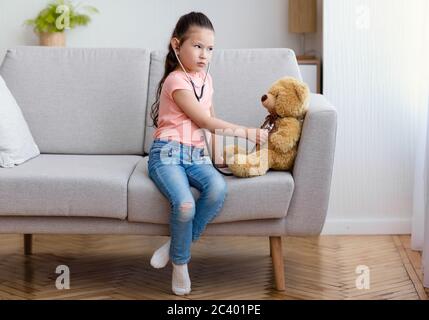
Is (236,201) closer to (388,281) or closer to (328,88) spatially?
(388,281)

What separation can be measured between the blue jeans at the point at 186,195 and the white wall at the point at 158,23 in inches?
61.8

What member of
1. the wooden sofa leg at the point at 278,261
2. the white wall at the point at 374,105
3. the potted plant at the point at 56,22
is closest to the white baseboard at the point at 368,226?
the white wall at the point at 374,105

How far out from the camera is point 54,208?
8.83 ft

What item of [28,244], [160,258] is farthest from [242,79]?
[28,244]

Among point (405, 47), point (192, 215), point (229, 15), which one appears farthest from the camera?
point (229, 15)

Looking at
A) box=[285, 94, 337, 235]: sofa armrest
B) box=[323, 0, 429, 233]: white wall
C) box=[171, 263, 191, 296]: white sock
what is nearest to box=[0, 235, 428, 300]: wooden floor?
box=[171, 263, 191, 296]: white sock

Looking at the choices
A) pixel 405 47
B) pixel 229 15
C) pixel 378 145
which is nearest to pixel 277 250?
pixel 378 145

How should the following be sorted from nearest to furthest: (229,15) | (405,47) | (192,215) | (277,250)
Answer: (192,215)
(277,250)
(405,47)
(229,15)

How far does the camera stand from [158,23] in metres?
4.18

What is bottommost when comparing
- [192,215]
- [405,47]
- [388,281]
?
[388,281]

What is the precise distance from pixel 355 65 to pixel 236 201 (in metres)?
1.14

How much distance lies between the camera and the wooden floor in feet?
9.18

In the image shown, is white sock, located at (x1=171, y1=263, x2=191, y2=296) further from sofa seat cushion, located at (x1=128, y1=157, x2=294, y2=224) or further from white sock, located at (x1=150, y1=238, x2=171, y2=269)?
sofa seat cushion, located at (x1=128, y1=157, x2=294, y2=224)

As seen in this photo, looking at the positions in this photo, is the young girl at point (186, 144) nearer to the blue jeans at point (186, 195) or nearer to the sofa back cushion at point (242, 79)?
the blue jeans at point (186, 195)
